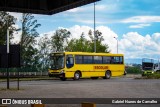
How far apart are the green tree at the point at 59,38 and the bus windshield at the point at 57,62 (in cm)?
2592

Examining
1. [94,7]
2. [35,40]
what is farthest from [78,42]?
[94,7]

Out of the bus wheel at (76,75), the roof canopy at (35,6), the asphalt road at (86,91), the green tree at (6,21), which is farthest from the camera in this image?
the green tree at (6,21)

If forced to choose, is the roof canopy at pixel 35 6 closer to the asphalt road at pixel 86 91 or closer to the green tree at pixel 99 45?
the asphalt road at pixel 86 91

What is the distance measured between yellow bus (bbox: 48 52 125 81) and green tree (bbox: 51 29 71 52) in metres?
22.9

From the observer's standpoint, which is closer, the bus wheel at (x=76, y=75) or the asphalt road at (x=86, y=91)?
the asphalt road at (x=86, y=91)

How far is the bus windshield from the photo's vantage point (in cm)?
4097

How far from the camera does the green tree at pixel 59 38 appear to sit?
6800cm

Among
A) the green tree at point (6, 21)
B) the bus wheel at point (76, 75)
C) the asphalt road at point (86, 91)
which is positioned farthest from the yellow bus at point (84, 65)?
the green tree at point (6, 21)

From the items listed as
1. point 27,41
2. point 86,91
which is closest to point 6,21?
point 27,41

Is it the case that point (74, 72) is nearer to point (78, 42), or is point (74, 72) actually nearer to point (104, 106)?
point (104, 106)

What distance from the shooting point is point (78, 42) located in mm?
74938

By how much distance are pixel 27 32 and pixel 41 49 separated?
276 inches

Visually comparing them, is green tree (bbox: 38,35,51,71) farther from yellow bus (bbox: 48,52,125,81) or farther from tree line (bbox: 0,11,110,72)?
yellow bus (bbox: 48,52,125,81)

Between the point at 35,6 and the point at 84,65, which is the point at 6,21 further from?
the point at 35,6
